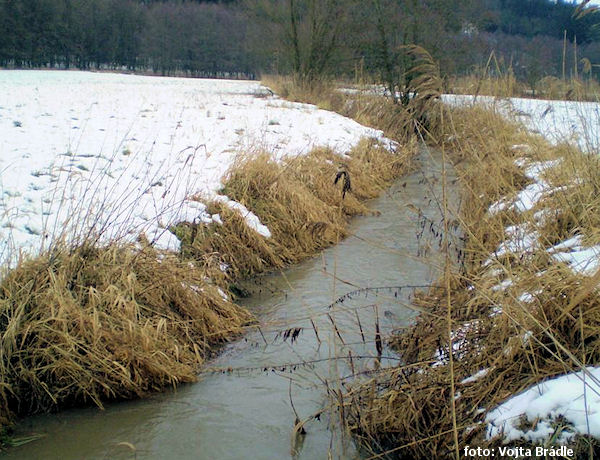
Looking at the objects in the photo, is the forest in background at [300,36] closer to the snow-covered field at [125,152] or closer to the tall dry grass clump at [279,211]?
the tall dry grass clump at [279,211]

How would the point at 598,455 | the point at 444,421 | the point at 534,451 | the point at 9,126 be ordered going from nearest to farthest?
the point at 598,455 → the point at 534,451 → the point at 444,421 → the point at 9,126

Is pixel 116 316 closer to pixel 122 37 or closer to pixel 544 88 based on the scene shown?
pixel 544 88

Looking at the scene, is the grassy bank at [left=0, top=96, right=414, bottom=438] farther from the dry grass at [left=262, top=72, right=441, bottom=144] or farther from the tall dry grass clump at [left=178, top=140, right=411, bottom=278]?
the dry grass at [left=262, top=72, right=441, bottom=144]

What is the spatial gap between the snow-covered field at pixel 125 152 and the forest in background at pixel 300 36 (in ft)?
8.41

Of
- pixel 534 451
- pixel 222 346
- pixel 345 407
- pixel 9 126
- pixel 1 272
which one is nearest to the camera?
pixel 534 451

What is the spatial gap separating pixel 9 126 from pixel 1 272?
5384 mm

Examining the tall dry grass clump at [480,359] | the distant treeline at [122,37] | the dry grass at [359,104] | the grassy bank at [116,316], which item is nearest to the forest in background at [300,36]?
the distant treeline at [122,37]

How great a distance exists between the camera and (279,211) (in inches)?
245

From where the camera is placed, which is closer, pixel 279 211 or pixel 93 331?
pixel 93 331

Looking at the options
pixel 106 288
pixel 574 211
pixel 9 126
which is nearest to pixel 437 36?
pixel 9 126

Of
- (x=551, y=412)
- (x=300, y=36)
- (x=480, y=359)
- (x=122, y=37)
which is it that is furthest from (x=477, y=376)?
(x=122, y=37)

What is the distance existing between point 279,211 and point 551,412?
430 cm

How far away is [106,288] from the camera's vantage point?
3705mm

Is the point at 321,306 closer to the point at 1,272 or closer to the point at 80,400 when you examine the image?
the point at 80,400
